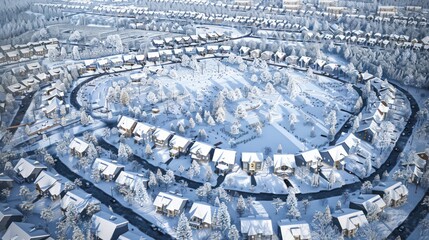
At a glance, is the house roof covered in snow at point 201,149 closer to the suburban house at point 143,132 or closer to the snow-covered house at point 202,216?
the suburban house at point 143,132

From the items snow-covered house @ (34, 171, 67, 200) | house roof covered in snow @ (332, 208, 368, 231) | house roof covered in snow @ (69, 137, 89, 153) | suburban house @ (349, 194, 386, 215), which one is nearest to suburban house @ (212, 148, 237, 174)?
house roof covered in snow @ (332, 208, 368, 231)

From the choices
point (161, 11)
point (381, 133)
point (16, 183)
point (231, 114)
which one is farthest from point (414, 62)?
point (161, 11)

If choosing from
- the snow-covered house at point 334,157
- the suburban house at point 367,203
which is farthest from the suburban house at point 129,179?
the suburban house at point 367,203

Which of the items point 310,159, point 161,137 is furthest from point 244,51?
point 310,159

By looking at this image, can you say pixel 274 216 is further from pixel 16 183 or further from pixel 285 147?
pixel 16 183

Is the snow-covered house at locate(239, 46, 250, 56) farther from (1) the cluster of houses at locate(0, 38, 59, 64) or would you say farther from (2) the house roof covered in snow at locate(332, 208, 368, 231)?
(2) the house roof covered in snow at locate(332, 208, 368, 231)
